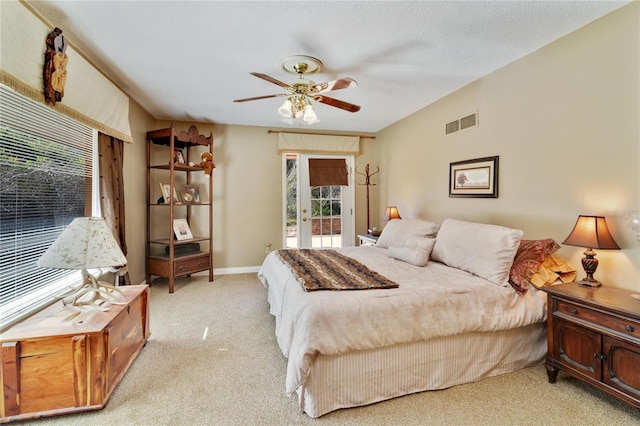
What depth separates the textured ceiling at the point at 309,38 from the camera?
193 centimetres

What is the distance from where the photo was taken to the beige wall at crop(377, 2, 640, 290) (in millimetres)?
1937

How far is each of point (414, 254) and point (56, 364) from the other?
2.59 m

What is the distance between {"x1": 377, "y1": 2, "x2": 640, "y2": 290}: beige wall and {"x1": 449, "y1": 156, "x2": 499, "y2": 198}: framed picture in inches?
2.7

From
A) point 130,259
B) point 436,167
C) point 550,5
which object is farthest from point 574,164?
point 130,259

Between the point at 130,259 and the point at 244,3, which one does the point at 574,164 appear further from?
the point at 130,259

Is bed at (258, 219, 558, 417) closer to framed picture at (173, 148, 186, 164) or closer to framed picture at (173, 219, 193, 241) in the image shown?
framed picture at (173, 219, 193, 241)

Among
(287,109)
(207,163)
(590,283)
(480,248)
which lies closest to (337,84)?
(287,109)

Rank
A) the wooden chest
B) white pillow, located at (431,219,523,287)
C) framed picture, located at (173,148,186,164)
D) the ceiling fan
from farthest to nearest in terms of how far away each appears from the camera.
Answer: framed picture, located at (173,148,186,164)
the ceiling fan
white pillow, located at (431,219,523,287)
the wooden chest

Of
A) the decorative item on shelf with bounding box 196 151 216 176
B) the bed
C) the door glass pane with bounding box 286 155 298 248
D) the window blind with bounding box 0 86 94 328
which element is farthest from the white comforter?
the door glass pane with bounding box 286 155 298 248

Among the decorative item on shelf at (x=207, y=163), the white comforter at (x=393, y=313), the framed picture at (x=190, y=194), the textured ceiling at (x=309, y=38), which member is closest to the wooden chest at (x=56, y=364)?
the white comforter at (x=393, y=313)

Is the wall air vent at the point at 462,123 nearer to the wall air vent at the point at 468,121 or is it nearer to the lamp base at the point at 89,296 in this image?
the wall air vent at the point at 468,121

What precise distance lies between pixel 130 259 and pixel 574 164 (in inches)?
178

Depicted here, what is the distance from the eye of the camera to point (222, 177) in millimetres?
4766

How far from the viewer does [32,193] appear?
6.72ft
